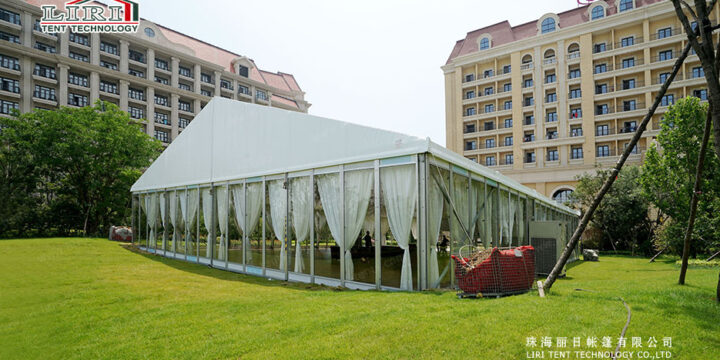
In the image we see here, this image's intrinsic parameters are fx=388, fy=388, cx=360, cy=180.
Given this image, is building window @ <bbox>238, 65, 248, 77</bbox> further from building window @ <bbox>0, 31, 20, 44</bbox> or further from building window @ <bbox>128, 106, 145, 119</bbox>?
building window @ <bbox>0, 31, 20, 44</bbox>

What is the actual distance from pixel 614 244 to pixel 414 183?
2232 centimetres

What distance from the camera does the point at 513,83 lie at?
36375mm

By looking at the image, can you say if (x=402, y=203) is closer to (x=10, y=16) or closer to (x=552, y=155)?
(x=552, y=155)

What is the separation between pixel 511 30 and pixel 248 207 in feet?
122

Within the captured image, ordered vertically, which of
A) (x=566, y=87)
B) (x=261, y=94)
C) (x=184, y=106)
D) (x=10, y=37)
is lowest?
(x=566, y=87)

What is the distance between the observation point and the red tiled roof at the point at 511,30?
34562 millimetres

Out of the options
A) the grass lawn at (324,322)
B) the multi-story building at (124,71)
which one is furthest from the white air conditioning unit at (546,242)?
the multi-story building at (124,71)

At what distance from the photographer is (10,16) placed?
106 ft

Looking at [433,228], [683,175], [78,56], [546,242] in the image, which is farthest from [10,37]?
[683,175]

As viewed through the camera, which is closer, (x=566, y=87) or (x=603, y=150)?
(x=603, y=150)

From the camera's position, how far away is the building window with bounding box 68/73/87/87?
35.1m

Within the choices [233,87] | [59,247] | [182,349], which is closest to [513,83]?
[233,87]

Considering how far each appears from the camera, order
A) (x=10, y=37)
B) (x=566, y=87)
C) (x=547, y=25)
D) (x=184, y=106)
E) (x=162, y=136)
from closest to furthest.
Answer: (x=10, y=37) < (x=566, y=87) < (x=547, y=25) < (x=162, y=136) < (x=184, y=106)

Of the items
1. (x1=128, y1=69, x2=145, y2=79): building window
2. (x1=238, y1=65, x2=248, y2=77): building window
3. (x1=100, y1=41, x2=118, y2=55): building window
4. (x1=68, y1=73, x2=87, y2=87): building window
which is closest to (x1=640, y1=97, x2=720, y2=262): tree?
(x1=68, y1=73, x2=87, y2=87): building window
